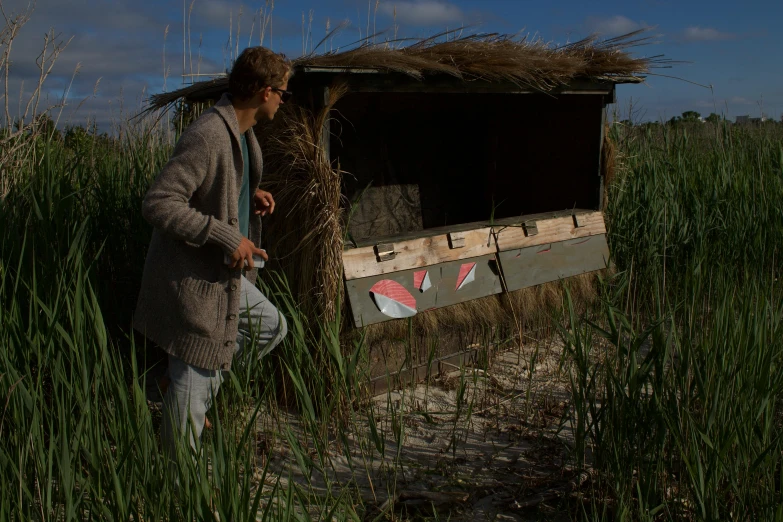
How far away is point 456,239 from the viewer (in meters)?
4.01

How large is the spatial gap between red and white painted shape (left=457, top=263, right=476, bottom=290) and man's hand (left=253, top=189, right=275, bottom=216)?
1363 mm

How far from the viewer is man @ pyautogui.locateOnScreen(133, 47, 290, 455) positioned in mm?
2490

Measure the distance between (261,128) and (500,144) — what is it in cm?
252

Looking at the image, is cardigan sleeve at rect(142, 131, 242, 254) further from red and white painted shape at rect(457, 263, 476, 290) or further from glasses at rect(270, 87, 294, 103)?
red and white painted shape at rect(457, 263, 476, 290)

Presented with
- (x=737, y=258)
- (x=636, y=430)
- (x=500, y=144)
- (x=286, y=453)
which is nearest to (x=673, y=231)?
(x=737, y=258)

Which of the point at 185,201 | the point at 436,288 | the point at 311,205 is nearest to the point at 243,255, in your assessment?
the point at 185,201

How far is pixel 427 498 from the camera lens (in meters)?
2.77

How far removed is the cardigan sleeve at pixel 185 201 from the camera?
241 cm

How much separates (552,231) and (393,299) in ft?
4.61

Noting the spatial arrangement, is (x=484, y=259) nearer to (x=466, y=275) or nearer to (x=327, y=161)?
(x=466, y=275)

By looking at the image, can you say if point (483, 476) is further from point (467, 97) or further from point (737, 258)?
point (467, 97)

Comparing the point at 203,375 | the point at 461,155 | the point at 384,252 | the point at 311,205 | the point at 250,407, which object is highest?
the point at 461,155

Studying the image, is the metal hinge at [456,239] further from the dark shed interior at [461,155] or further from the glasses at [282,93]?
the glasses at [282,93]

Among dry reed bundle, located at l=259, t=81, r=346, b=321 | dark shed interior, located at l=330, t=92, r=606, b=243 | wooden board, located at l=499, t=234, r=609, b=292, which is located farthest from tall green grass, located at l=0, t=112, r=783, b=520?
Result: dark shed interior, located at l=330, t=92, r=606, b=243
